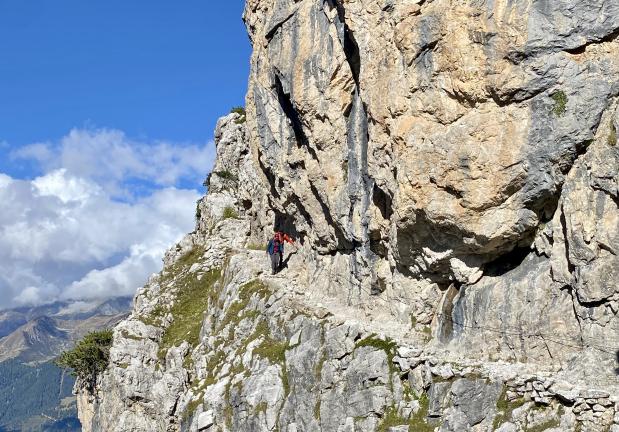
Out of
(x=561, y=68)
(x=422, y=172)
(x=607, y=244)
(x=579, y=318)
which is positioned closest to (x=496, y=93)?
(x=561, y=68)

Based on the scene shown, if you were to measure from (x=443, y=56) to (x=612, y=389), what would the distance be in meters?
13.2

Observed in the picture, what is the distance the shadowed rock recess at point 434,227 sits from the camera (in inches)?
791

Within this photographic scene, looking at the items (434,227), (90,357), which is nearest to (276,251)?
(434,227)

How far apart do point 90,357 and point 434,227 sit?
37987 millimetres

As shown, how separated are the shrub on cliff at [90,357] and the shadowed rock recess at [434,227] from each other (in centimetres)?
1339

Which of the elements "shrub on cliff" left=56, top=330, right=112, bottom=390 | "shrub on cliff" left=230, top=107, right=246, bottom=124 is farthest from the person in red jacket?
"shrub on cliff" left=230, top=107, right=246, bottom=124

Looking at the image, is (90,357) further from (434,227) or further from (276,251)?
(434,227)

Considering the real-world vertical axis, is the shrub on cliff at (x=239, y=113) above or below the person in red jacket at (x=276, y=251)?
above

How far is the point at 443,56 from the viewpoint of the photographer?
2334 centimetres

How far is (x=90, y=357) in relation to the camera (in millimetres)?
51719

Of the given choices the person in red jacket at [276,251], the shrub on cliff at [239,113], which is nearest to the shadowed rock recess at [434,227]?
the person in red jacket at [276,251]

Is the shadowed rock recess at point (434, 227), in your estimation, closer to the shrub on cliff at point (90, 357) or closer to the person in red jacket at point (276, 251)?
the person in red jacket at point (276, 251)

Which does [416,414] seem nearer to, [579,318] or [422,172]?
[579,318]

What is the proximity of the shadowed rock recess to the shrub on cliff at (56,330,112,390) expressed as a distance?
13.4 meters
